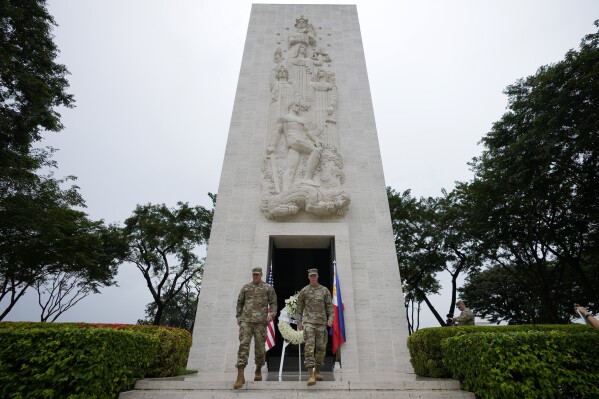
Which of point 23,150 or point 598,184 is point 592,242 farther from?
point 23,150

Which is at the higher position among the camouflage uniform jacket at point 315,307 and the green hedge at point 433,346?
the camouflage uniform jacket at point 315,307

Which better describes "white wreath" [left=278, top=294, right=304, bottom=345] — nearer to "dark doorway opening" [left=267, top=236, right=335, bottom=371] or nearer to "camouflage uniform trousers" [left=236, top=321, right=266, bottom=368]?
"camouflage uniform trousers" [left=236, top=321, right=266, bottom=368]

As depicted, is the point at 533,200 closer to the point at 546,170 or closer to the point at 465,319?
the point at 546,170

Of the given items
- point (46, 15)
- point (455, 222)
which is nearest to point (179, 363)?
point (46, 15)

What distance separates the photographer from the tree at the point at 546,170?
11.5 m

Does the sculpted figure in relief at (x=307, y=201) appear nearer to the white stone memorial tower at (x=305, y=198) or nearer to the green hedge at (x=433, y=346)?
the white stone memorial tower at (x=305, y=198)

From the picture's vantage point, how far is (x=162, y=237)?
72.5 ft

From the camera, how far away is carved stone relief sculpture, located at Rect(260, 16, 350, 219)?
10703 millimetres

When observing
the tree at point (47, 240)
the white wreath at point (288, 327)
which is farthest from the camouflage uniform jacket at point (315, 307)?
the tree at point (47, 240)

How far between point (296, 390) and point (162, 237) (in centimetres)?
1824

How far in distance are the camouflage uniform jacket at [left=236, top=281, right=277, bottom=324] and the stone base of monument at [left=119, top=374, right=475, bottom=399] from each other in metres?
1.02

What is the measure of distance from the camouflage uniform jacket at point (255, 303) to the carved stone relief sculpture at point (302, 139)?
4.18 meters

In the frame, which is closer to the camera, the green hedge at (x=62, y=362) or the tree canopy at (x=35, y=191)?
the green hedge at (x=62, y=362)

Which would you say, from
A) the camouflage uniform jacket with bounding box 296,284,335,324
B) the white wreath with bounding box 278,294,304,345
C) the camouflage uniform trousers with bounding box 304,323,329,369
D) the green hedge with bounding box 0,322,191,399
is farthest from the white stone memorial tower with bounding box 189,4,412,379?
the green hedge with bounding box 0,322,191,399
